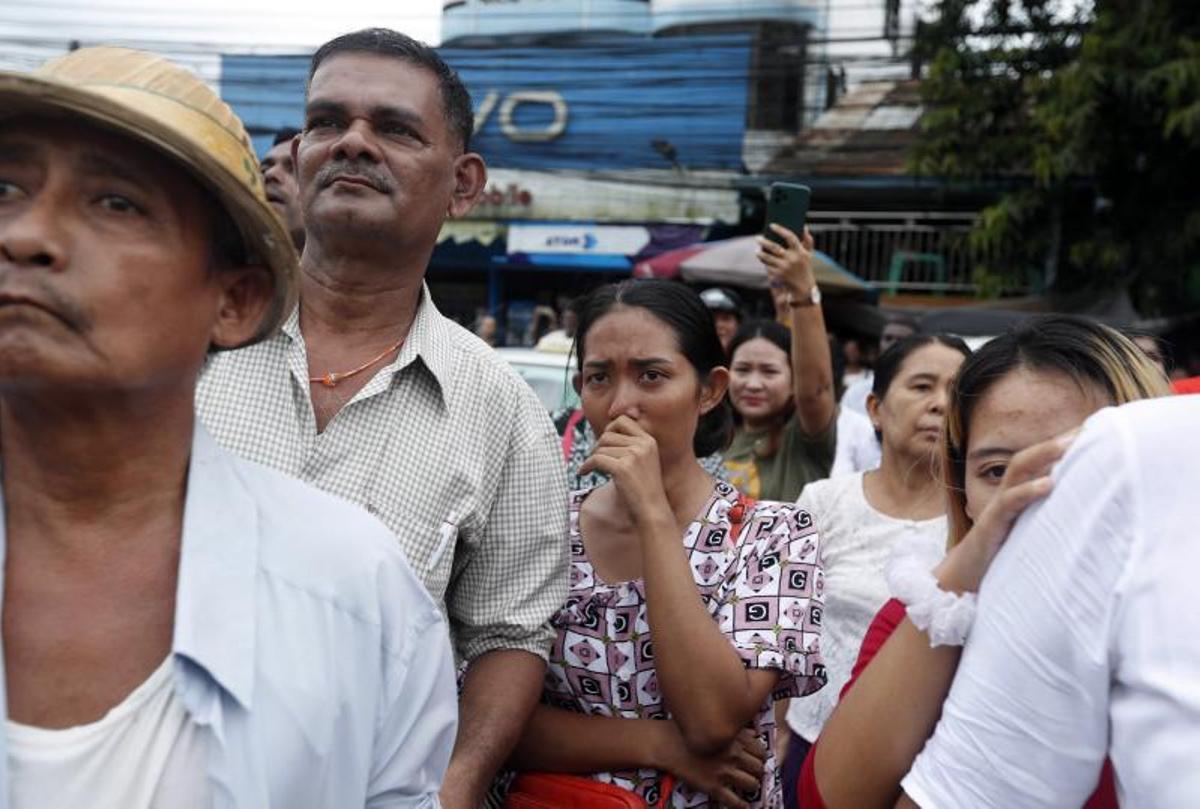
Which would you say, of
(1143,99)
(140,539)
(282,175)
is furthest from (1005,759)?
(1143,99)

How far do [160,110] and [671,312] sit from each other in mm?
1535

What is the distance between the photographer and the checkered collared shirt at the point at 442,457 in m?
2.12

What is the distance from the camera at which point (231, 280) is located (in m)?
1.50

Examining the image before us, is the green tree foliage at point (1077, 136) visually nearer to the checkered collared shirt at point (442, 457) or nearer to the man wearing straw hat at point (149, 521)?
the checkered collared shirt at point (442, 457)

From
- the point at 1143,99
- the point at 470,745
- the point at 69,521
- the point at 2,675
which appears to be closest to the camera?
the point at 2,675

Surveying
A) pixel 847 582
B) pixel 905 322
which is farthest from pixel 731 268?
pixel 847 582

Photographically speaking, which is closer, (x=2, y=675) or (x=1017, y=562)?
(x=2, y=675)

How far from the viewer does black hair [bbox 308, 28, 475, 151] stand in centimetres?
230

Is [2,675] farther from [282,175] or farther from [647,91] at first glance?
[647,91]

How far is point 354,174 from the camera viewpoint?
2221 millimetres

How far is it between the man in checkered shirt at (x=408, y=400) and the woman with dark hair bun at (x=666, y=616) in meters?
0.14

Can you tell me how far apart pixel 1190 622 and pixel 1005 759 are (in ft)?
0.88

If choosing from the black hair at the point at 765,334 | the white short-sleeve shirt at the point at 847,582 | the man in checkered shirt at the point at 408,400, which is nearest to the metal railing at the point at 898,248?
the black hair at the point at 765,334

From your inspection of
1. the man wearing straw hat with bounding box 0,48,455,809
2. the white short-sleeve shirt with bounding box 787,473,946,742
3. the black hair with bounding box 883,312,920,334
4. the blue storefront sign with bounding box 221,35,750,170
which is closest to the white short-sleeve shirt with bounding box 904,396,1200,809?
the man wearing straw hat with bounding box 0,48,455,809
